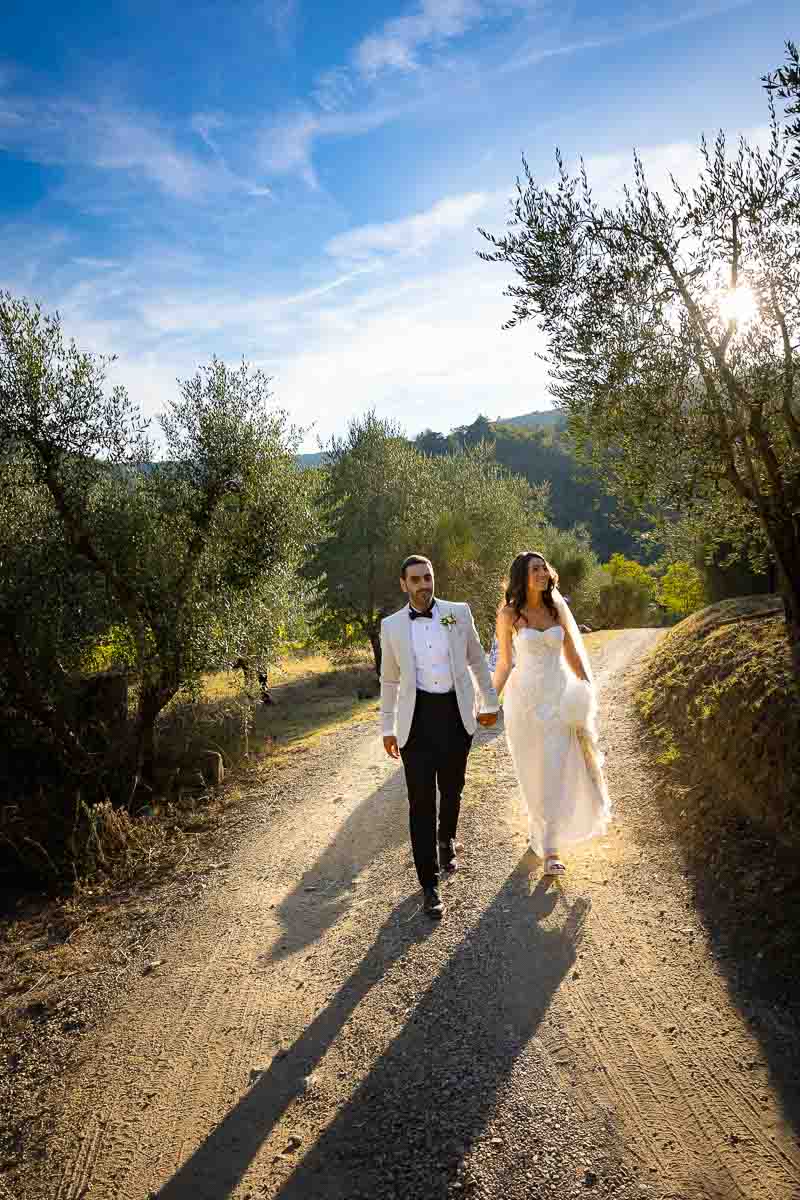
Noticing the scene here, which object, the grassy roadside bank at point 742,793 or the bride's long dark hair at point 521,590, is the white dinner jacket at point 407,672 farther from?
the grassy roadside bank at point 742,793

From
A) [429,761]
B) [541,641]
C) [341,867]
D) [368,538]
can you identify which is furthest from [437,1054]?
[368,538]

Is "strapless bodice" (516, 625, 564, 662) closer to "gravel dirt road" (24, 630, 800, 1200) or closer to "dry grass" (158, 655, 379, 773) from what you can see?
"gravel dirt road" (24, 630, 800, 1200)

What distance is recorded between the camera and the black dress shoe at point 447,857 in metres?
6.17

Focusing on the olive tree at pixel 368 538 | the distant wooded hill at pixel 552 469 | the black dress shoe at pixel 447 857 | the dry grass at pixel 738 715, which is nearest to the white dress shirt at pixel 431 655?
the black dress shoe at pixel 447 857

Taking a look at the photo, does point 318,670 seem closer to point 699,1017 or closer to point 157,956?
point 157,956

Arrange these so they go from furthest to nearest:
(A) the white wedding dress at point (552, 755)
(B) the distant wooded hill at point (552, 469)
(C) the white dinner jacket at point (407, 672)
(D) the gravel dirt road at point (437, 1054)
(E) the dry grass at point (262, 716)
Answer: (B) the distant wooded hill at point (552, 469)
(E) the dry grass at point (262, 716)
(A) the white wedding dress at point (552, 755)
(C) the white dinner jacket at point (407, 672)
(D) the gravel dirt road at point (437, 1054)

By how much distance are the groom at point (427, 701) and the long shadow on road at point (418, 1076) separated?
84 cm

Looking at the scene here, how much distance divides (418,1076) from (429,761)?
2.25m

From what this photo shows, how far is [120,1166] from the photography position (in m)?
3.49

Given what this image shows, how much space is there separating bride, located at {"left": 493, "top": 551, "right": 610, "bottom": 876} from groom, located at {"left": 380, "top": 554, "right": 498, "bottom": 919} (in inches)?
21.9

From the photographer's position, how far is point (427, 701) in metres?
5.63

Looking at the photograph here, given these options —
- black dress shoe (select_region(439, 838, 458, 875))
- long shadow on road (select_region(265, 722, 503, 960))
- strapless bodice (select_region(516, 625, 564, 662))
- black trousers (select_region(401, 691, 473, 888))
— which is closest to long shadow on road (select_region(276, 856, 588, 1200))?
black trousers (select_region(401, 691, 473, 888))

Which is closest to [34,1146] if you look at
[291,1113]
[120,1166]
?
[120,1166]

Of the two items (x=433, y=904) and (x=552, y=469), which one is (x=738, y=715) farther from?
(x=552, y=469)
